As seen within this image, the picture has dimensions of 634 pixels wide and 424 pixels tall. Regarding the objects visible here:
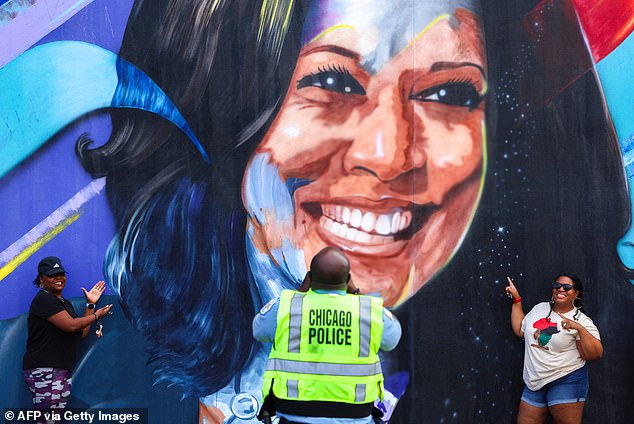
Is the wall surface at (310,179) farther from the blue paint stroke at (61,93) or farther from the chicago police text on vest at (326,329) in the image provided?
the chicago police text on vest at (326,329)

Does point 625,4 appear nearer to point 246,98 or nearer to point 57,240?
point 246,98

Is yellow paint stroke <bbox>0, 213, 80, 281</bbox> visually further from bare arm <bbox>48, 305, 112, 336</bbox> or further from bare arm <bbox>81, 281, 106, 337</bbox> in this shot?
bare arm <bbox>48, 305, 112, 336</bbox>

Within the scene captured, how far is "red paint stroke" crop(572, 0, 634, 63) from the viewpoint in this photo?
684 centimetres

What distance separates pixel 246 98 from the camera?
684 centimetres

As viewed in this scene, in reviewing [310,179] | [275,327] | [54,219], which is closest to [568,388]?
[310,179]

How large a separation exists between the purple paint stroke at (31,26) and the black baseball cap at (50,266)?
6.29ft

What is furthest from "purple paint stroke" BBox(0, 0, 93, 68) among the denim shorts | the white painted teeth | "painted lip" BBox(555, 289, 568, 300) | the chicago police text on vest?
the denim shorts

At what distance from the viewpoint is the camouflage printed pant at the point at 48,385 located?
20.6ft

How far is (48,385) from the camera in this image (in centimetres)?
629

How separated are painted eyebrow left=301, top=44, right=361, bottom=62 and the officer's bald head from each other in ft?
9.14

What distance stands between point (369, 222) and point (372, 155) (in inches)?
24.1

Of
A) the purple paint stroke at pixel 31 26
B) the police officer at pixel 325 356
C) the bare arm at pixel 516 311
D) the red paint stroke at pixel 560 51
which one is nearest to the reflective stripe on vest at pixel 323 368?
the police officer at pixel 325 356

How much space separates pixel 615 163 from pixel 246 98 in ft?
11.3

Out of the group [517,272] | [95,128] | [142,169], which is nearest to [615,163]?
[517,272]
